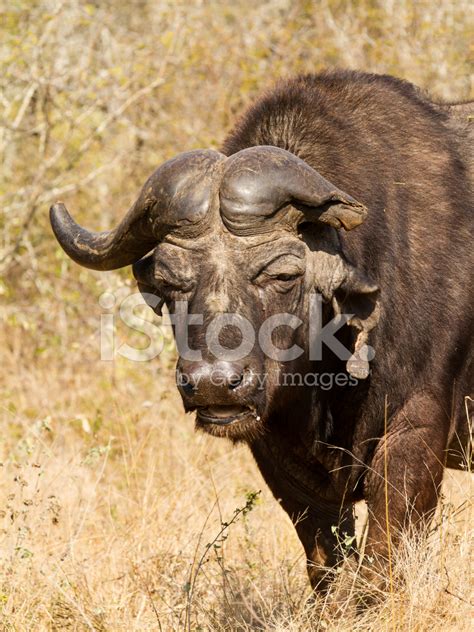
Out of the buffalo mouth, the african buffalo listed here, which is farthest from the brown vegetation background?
the buffalo mouth

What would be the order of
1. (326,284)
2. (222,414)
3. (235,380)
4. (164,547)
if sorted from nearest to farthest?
1. (235,380)
2. (222,414)
3. (326,284)
4. (164,547)

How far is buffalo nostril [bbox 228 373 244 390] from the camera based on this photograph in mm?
3897

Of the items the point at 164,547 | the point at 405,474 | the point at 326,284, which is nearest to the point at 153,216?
the point at 326,284

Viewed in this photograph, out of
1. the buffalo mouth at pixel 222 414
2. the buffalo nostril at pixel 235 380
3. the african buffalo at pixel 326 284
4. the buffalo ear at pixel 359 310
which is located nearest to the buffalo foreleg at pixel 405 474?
the african buffalo at pixel 326 284

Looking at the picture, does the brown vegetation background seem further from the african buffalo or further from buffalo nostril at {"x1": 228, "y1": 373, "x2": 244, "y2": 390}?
buffalo nostril at {"x1": 228, "y1": 373, "x2": 244, "y2": 390}

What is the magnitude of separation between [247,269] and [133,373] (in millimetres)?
4440

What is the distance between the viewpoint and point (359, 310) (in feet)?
14.6

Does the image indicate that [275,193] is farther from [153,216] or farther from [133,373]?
[133,373]

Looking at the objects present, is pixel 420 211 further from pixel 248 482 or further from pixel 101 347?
pixel 101 347

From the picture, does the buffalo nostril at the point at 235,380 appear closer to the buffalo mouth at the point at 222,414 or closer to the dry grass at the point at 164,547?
the buffalo mouth at the point at 222,414

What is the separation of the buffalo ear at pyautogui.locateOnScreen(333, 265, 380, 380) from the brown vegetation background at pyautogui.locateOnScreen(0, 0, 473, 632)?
2.50 ft

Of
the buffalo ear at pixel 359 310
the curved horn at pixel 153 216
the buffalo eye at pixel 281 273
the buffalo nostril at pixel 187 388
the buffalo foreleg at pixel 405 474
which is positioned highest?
the curved horn at pixel 153 216

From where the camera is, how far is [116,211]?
10133 mm

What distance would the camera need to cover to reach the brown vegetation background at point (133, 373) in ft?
15.0
